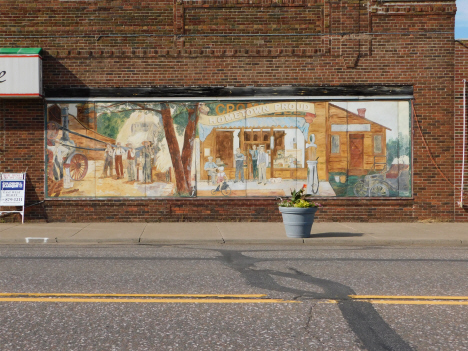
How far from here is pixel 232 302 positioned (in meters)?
6.21

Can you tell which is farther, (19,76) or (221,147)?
(221,147)

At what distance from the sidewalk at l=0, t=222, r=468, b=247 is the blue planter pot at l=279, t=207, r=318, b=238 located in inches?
10.0

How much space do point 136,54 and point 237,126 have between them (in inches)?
138

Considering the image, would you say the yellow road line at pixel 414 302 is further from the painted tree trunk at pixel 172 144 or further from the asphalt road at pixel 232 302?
the painted tree trunk at pixel 172 144

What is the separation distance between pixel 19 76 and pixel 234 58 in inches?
233

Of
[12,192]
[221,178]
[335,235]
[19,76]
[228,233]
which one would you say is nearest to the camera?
[335,235]

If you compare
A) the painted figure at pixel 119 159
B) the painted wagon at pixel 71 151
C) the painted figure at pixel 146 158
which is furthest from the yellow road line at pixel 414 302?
the painted wagon at pixel 71 151

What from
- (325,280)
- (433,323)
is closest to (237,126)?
(325,280)

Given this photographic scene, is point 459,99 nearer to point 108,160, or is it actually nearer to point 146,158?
point 146,158

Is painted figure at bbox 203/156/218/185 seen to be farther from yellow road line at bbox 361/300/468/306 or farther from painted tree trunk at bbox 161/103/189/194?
yellow road line at bbox 361/300/468/306

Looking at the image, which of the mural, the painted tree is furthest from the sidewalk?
the painted tree

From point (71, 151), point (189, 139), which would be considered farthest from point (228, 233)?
point (71, 151)

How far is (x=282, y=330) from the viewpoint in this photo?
16.9 ft

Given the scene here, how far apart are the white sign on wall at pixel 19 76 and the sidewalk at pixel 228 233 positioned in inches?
142
